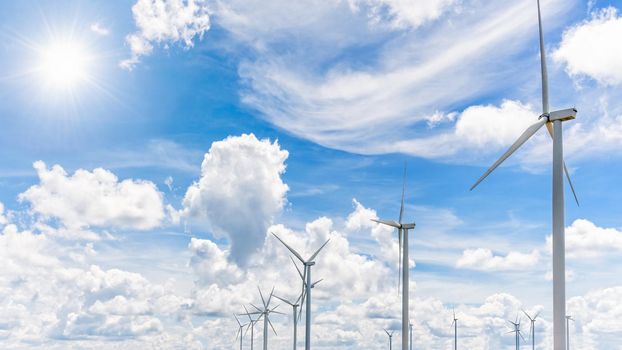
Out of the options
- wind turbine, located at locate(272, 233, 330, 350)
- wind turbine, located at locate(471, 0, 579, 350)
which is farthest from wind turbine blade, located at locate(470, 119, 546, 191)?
wind turbine, located at locate(272, 233, 330, 350)

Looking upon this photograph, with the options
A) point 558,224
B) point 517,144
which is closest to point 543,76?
point 517,144

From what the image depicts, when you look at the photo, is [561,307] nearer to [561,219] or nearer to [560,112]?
[561,219]

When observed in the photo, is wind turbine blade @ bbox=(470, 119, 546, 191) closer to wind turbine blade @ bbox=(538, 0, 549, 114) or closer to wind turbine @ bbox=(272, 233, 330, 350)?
wind turbine blade @ bbox=(538, 0, 549, 114)

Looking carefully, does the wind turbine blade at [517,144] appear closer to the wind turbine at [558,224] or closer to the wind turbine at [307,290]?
the wind turbine at [558,224]

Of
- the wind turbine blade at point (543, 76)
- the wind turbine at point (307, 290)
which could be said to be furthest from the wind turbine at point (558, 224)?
the wind turbine at point (307, 290)

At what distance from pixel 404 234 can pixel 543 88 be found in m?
36.9

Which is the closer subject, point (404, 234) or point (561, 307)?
point (561, 307)

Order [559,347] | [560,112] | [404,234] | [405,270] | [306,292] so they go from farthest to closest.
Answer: [306,292]
[404,234]
[405,270]
[560,112]
[559,347]

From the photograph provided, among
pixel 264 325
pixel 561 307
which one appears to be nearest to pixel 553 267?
pixel 561 307

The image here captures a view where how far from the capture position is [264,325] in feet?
525

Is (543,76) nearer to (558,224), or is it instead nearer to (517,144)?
(517,144)

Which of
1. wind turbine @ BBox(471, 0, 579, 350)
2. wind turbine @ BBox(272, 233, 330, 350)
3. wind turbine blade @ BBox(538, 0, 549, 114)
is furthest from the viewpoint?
wind turbine @ BBox(272, 233, 330, 350)

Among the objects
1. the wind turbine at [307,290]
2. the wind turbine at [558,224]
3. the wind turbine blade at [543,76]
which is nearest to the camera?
the wind turbine at [558,224]

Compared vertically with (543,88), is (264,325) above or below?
below
